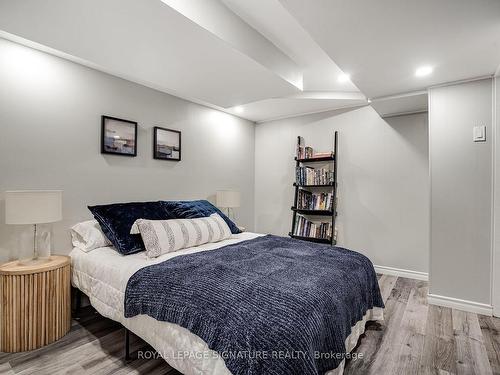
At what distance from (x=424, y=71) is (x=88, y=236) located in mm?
3374

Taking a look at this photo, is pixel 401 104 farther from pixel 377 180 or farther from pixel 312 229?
pixel 312 229

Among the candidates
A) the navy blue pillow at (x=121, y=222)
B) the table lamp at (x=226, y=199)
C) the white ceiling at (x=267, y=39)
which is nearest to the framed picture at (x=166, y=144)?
the white ceiling at (x=267, y=39)

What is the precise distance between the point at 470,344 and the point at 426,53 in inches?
89.3

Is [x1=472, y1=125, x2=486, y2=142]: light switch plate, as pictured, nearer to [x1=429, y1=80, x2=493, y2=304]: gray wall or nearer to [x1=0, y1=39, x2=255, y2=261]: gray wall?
[x1=429, y1=80, x2=493, y2=304]: gray wall

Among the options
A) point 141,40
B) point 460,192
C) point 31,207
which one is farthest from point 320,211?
point 31,207

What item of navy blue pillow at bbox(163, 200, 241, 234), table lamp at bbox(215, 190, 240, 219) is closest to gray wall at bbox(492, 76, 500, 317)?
navy blue pillow at bbox(163, 200, 241, 234)

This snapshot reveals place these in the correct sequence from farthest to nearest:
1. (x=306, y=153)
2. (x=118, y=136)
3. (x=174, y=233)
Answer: (x=306, y=153) → (x=118, y=136) → (x=174, y=233)

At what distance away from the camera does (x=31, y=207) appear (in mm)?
1933

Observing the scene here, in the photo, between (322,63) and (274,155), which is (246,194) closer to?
(274,155)

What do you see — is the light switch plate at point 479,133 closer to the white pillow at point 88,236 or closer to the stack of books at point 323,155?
the stack of books at point 323,155

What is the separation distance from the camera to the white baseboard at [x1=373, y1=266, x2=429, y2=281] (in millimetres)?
3396

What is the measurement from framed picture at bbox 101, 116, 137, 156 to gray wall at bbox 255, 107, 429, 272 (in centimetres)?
241

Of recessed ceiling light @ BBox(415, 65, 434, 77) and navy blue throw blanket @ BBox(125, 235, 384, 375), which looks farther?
recessed ceiling light @ BBox(415, 65, 434, 77)

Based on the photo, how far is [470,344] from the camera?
204 centimetres
